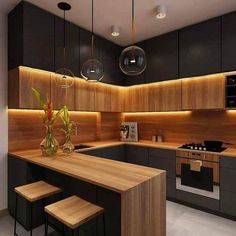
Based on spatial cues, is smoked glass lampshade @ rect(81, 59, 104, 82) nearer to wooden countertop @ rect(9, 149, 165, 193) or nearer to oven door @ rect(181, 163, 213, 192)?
wooden countertop @ rect(9, 149, 165, 193)

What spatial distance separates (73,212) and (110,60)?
2941 mm

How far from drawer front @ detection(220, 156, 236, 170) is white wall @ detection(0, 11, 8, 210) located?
2955mm

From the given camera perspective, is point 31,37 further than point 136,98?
No

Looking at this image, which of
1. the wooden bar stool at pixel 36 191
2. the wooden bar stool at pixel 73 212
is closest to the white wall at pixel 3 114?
the wooden bar stool at pixel 36 191

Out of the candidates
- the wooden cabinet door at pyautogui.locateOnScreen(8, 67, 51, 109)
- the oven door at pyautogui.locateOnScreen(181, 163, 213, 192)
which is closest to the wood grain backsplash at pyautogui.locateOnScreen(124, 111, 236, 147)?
the oven door at pyautogui.locateOnScreen(181, 163, 213, 192)

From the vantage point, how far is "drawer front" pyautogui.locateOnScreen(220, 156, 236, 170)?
2.44 metres

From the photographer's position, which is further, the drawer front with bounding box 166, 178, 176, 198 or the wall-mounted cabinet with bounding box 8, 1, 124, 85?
the drawer front with bounding box 166, 178, 176, 198

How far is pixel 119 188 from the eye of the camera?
1274 mm

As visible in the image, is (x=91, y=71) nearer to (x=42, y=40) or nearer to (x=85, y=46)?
(x=42, y=40)

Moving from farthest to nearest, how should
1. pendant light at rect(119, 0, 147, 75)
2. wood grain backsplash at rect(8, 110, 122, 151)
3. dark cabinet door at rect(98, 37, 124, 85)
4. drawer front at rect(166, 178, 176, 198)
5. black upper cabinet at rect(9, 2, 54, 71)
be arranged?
dark cabinet door at rect(98, 37, 124, 85) → drawer front at rect(166, 178, 176, 198) → wood grain backsplash at rect(8, 110, 122, 151) → black upper cabinet at rect(9, 2, 54, 71) → pendant light at rect(119, 0, 147, 75)

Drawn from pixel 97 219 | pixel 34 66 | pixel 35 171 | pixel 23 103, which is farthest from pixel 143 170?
pixel 34 66

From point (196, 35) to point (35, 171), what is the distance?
3.07 metres

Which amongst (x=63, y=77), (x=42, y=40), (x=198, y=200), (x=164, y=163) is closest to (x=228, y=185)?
(x=198, y=200)

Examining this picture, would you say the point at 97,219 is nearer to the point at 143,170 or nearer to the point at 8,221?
the point at 143,170
